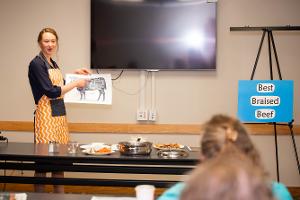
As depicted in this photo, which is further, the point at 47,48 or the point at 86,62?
the point at 86,62

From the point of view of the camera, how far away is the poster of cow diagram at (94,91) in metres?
3.01

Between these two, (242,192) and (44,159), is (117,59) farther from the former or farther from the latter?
(242,192)

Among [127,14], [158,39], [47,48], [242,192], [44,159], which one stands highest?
[127,14]

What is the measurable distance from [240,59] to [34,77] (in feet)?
7.28

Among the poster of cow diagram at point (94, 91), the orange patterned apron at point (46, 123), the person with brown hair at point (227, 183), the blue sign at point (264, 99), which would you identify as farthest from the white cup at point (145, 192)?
the blue sign at point (264, 99)

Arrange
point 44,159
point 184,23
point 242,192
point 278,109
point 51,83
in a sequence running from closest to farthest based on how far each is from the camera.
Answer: point 242,192
point 44,159
point 51,83
point 278,109
point 184,23

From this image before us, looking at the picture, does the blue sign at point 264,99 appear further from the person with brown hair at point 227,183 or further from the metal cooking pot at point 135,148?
the person with brown hair at point 227,183

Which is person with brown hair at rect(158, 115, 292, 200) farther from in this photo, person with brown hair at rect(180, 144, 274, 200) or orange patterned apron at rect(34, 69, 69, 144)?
orange patterned apron at rect(34, 69, 69, 144)

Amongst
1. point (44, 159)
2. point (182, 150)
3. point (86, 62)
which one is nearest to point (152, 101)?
point (86, 62)

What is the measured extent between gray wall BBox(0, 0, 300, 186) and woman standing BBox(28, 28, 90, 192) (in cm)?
110

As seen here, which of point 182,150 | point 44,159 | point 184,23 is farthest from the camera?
point 184,23

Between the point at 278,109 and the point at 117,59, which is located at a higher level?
the point at 117,59

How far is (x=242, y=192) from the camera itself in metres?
0.72

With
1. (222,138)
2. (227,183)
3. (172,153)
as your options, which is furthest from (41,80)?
(227,183)
